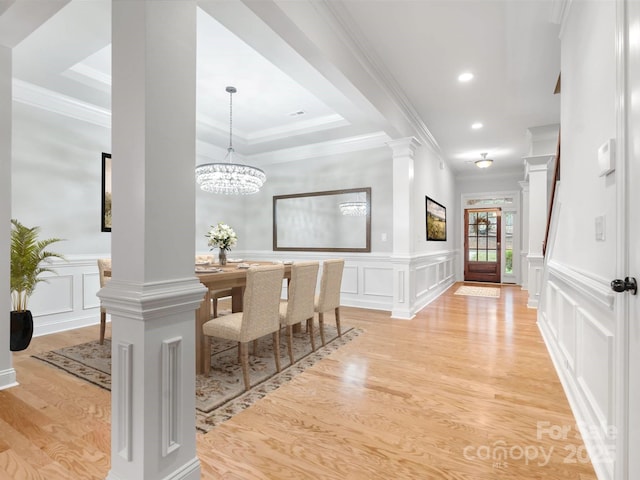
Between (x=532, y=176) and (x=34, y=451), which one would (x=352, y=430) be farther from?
(x=532, y=176)

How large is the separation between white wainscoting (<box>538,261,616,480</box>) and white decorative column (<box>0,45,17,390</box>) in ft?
11.6

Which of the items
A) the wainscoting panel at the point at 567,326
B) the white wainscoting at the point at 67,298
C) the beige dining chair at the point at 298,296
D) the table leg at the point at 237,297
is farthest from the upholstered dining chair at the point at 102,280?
the wainscoting panel at the point at 567,326

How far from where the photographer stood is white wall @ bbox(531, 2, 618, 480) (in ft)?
4.77

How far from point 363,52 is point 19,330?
153 inches

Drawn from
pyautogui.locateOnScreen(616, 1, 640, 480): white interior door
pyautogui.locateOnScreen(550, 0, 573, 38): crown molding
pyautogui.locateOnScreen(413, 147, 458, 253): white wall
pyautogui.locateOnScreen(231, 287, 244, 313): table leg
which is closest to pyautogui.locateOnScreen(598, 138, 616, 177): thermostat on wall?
pyautogui.locateOnScreen(616, 1, 640, 480): white interior door

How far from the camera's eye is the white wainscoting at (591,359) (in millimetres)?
1436

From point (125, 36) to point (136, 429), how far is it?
1.49 m

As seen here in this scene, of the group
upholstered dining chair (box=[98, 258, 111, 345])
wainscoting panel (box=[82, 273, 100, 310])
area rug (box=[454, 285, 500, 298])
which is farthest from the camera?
area rug (box=[454, 285, 500, 298])

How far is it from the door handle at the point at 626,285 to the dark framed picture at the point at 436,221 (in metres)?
4.74

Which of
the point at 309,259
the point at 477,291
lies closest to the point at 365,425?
the point at 309,259

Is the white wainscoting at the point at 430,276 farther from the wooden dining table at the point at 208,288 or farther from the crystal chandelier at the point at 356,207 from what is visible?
the wooden dining table at the point at 208,288

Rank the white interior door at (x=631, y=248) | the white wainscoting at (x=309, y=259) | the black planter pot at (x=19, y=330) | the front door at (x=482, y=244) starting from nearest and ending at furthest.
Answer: the white interior door at (x=631, y=248)
the black planter pot at (x=19, y=330)
the white wainscoting at (x=309, y=259)
the front door at (x=482, y=244)

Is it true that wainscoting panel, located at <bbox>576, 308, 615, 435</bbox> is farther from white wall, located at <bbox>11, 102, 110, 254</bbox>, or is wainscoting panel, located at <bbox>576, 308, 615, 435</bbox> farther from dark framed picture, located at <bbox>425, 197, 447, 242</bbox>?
white wall, located at <bbox>11, 102, 110, 254</bbox>

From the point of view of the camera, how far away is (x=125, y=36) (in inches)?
50.4
